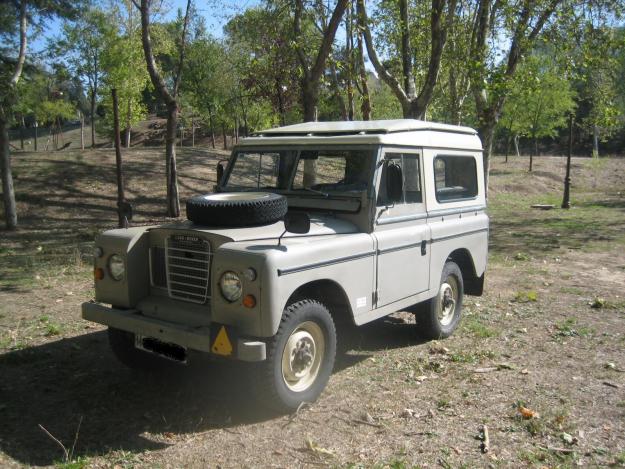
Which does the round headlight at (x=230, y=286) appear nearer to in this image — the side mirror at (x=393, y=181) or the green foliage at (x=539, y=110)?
the side mirror at (x=393, y=181)

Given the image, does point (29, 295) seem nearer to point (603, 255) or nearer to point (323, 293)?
point (323, 293)

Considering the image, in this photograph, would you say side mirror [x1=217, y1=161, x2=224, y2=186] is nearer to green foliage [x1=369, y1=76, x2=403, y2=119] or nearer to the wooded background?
the wooded background

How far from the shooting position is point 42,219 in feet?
51.3

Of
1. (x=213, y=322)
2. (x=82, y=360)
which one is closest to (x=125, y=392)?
(x=82, y=360)

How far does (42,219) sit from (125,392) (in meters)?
12.2

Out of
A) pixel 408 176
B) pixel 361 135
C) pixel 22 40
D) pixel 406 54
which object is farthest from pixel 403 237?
pixel 22 40

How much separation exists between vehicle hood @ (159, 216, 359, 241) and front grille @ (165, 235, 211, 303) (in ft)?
0.37

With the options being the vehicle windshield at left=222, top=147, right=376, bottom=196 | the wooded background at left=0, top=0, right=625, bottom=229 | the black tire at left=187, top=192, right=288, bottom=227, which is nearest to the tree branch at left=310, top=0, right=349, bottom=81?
the wooded background at left=0, top=0, right=625, bottom=229

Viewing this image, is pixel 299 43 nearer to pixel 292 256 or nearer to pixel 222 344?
pixel 292 256

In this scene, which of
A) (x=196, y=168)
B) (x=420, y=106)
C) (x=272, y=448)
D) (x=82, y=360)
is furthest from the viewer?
(x=196, y=168)

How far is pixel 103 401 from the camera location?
188 inches

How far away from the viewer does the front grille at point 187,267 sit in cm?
453

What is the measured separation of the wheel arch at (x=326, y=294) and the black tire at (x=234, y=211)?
64 centimetres

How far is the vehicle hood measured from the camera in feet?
14.6
